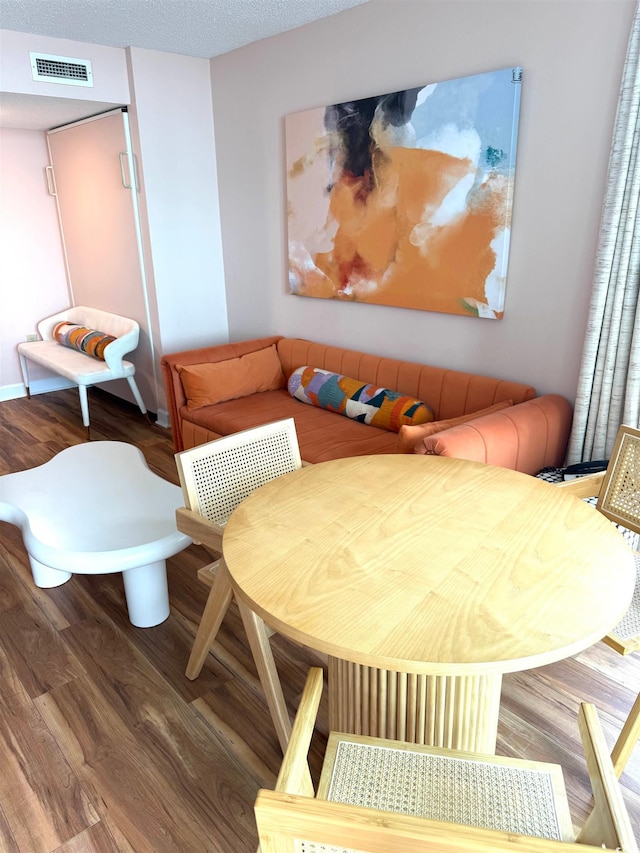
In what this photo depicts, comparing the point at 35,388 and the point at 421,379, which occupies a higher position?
the point at 421,379

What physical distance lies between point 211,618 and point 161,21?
3155 mm

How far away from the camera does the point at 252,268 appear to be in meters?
4.21

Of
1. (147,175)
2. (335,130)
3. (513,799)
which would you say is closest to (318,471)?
(513,799)

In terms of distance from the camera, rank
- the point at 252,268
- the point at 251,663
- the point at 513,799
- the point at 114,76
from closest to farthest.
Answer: the point at 513,799
the point at 251,663
the point at 114,76
the point at 252,268

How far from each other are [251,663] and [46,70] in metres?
3.55

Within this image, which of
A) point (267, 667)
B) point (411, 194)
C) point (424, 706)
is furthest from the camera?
point (411, 194)

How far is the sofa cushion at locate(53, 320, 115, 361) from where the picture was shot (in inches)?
178

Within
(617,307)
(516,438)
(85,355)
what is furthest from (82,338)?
(617,307)

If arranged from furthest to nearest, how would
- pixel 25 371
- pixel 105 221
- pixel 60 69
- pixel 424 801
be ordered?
pixel 25 371, pixel 105 221, pixel 60 69, pixel 424 801

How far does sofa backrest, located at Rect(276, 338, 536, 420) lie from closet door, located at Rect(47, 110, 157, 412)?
139 cm

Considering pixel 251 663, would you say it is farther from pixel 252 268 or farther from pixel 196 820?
pixel 252 268

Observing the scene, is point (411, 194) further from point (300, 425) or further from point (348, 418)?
point (300, 425)

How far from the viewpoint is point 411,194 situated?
2998 millimetres

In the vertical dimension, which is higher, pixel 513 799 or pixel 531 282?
pixel 531 282
